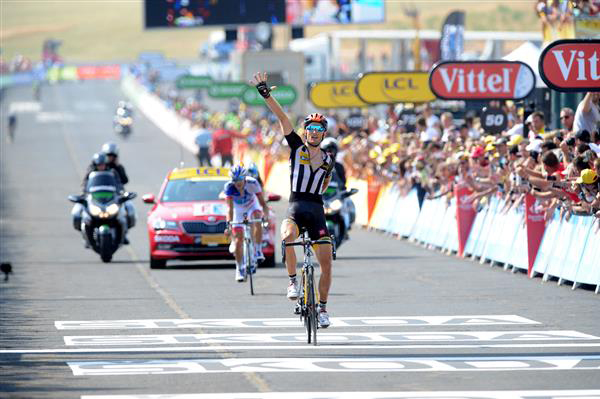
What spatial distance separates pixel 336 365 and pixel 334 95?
2487 cm

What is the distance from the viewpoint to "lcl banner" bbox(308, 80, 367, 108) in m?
→ 36.5

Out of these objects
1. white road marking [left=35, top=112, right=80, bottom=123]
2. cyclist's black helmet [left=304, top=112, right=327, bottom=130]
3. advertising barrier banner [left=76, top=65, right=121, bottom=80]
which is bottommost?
advertising barrier banner [left=76, top=65, right=121, bottom=80]

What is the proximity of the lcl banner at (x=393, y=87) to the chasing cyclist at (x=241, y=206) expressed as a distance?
492 inches

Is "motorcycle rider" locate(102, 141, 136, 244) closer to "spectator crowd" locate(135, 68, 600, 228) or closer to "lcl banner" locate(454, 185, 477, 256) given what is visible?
"spectator crowd" locate(135, 68, 600, 228)

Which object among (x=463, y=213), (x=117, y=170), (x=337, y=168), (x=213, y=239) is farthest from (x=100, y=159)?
(x=463, y=213)

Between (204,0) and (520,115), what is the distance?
45778 mm

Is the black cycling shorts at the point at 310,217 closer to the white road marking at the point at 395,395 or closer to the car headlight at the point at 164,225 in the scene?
the white road marking at the point at 395,395

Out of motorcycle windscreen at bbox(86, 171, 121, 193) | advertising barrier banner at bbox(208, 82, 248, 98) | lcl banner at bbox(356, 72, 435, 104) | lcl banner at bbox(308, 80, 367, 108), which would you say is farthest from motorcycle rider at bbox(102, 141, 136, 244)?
advertising barrier banner at bbox(208, 82, 248, 98)

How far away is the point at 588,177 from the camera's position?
59.3ft

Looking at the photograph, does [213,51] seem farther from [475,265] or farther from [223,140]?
[475,265]

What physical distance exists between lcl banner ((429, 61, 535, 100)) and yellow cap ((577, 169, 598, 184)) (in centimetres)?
788

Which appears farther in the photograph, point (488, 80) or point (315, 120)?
point (488, 80)

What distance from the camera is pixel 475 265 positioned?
75.5ft

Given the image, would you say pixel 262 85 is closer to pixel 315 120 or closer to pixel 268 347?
pixel 315 120
